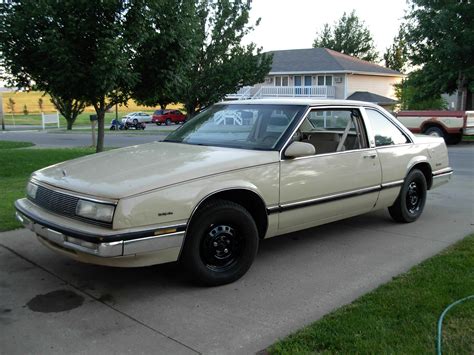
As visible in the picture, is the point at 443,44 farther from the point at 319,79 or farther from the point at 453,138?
the point at 319,79

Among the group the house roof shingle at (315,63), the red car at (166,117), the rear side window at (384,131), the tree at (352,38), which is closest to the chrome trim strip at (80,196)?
the rear side window at (384,131)

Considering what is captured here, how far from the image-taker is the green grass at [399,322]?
10.4 ft

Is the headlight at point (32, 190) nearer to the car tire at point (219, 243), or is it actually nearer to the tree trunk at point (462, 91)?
the car tire at point (219, 243)

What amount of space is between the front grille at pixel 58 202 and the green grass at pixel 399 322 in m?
1.70

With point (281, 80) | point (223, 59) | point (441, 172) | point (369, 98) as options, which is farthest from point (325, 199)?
point (281, 80)

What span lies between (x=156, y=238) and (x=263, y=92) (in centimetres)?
3589

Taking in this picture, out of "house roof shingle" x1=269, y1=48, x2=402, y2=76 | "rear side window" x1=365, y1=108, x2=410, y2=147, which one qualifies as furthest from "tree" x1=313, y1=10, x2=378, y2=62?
"rear side window" x1=365, y1=108, x2=410, y2=147

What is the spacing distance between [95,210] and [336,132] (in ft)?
10.8

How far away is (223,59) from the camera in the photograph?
81.1 ft

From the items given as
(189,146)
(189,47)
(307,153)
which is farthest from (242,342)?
(189,47)

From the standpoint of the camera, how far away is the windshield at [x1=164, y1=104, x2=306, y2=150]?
4949 millimetres

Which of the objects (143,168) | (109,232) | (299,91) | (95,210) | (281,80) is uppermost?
(281,80)

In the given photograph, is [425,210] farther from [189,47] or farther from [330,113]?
[189,47]

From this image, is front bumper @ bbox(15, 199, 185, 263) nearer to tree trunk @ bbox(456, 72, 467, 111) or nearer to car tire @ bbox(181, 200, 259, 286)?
car tire @ bbox(181, 200, 259, 286)
